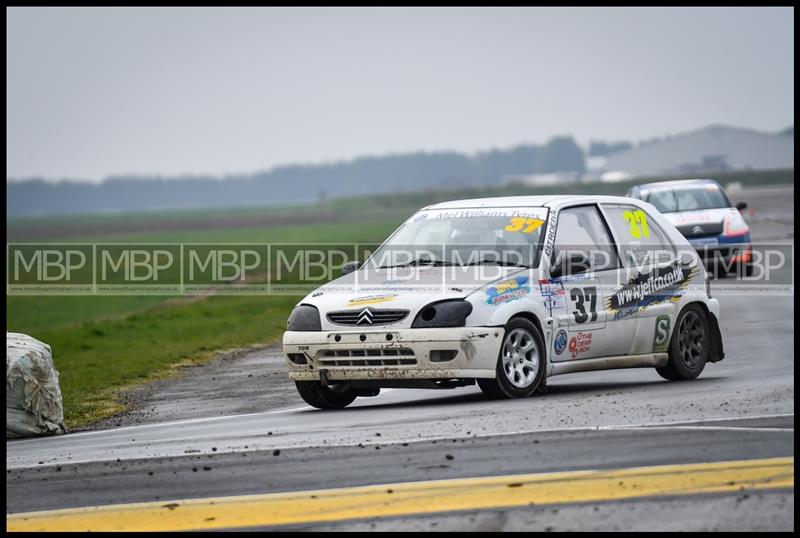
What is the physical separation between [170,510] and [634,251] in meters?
6.43

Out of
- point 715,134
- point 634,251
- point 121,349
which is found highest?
point 715,134

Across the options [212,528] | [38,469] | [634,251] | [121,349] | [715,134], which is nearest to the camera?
[212,528]

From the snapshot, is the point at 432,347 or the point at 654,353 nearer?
the point at 432,347

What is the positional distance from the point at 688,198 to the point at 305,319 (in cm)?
1792

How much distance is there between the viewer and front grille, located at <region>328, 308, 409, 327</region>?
11.7 meters

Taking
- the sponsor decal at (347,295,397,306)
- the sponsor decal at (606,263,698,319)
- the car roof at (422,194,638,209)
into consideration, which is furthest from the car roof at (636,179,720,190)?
the sponsor decal at (347,295,397,306)

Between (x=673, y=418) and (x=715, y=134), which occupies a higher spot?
(x=715, y=134)

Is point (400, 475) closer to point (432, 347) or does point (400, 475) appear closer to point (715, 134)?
point (432, 347)

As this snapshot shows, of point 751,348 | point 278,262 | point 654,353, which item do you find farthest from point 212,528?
point 278,262

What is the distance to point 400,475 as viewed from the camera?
8383mm

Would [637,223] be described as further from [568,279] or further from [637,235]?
[568,279]

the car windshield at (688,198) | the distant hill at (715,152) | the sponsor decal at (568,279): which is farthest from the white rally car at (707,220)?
the distant hill at (715,152)

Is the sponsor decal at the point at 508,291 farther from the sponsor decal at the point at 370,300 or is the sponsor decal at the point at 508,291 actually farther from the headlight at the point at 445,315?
the sponsor decal at the point at 370,300

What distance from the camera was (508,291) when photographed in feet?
39.0
